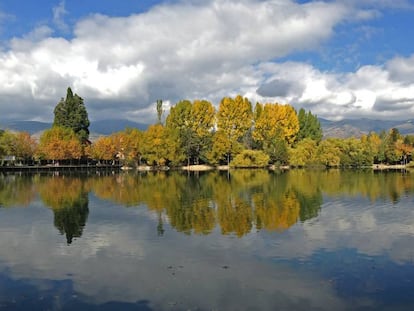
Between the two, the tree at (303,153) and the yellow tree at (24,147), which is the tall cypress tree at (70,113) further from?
the tree at (303,153)

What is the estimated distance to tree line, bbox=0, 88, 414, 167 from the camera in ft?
316

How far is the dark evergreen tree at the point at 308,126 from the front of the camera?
114375 mm

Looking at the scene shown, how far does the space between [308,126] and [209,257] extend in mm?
102623

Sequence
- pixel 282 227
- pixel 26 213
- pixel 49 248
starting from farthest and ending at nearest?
pixel 26 213 → pixel 282 227 → pixel 49 248

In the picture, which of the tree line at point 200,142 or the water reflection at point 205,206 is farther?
the tree line at point 200,142

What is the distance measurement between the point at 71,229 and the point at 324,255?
1392cm

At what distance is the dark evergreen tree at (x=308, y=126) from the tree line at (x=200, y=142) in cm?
234

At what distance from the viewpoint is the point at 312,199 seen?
36.1 meters

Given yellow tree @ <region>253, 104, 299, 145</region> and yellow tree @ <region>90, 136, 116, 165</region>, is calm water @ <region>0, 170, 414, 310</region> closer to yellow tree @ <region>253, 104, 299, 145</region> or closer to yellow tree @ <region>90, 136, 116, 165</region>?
yellow tree @ <region>90, 136, 116, 165</region>

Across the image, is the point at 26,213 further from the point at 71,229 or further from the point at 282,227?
the point at 282,227

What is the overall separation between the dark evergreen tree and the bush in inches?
682

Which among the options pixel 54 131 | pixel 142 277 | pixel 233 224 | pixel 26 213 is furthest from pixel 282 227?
pixel 54 131

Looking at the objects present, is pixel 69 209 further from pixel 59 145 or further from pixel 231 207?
pixel 59 145

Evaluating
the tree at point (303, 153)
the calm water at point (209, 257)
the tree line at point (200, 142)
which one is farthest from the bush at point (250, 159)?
the calm water at point (209, 257)
